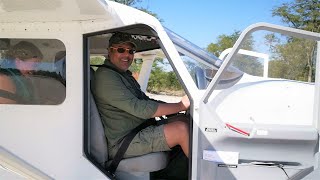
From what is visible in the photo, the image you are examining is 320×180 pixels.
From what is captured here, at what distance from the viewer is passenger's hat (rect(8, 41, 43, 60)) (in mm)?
2871

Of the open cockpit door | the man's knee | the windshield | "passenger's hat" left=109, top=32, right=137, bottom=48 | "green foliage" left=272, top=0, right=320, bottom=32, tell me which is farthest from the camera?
"green foliage" left=272, top=0, right=320, bottom=32

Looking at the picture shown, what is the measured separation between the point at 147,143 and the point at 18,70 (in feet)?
3.78

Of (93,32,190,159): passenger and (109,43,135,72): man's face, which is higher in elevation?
(109,43,135,72): man's face

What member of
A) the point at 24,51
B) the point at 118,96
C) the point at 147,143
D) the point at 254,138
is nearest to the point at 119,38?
the point at 118,96

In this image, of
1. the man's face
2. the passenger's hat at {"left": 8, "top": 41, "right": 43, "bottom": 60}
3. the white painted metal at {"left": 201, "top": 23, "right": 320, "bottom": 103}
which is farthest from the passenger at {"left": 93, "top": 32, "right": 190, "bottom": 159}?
the white painted metal at {"left": 201, "top": 23, "right": 320, "bottom": 103}

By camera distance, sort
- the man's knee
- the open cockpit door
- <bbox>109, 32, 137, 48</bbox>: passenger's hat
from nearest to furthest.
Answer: the open cockpit door → the man's knee → <bbox>109, 32, 137, 48</bbox>: passenger's hat

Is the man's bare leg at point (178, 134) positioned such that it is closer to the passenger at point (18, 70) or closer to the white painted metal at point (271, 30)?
the white painted metal at point (271, 30)

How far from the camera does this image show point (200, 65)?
3.02 m

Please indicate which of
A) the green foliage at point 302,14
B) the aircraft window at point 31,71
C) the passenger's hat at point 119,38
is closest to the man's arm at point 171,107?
the passenger's hat at point 119,38

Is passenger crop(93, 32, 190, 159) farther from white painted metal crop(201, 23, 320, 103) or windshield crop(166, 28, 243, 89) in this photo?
white painted metal crop(201, 23, 320, 103)

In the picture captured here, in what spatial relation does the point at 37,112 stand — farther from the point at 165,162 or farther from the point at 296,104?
the point at 296,104

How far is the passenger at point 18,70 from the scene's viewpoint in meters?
2.86

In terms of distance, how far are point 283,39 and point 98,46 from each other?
6.64ft


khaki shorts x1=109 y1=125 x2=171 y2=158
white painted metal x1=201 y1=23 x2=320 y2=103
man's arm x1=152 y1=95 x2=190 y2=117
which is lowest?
khaki shorts x1=109 y1=125 x2=171 y2=158
